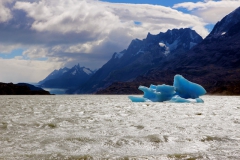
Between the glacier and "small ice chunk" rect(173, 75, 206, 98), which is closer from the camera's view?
"small ice chunk" rect(173, 75, 206, 98)

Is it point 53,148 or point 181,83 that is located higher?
point 181,83

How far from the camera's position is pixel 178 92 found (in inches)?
1578

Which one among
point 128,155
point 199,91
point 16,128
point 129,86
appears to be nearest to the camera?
point 128,155

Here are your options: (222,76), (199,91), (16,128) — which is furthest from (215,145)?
(222,76)

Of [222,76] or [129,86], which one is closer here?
[129,86]

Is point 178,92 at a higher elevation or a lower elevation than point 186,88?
lower

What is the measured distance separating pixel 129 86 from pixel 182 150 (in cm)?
16066

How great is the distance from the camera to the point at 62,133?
1162 cm

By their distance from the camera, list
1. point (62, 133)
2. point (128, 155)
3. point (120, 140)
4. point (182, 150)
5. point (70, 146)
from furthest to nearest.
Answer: point (62, 133), point (120, 140), point (70, 146), point (182, 150), point (128, 155)

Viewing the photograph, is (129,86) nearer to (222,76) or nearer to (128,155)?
(222,76)

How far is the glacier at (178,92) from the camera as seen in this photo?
3775 cm

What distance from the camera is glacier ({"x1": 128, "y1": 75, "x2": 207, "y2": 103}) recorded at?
3775 centimetres

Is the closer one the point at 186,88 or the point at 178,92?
the point at 186,88

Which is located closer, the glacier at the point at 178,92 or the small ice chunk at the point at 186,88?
the small ice chunk at the point at 186,88
